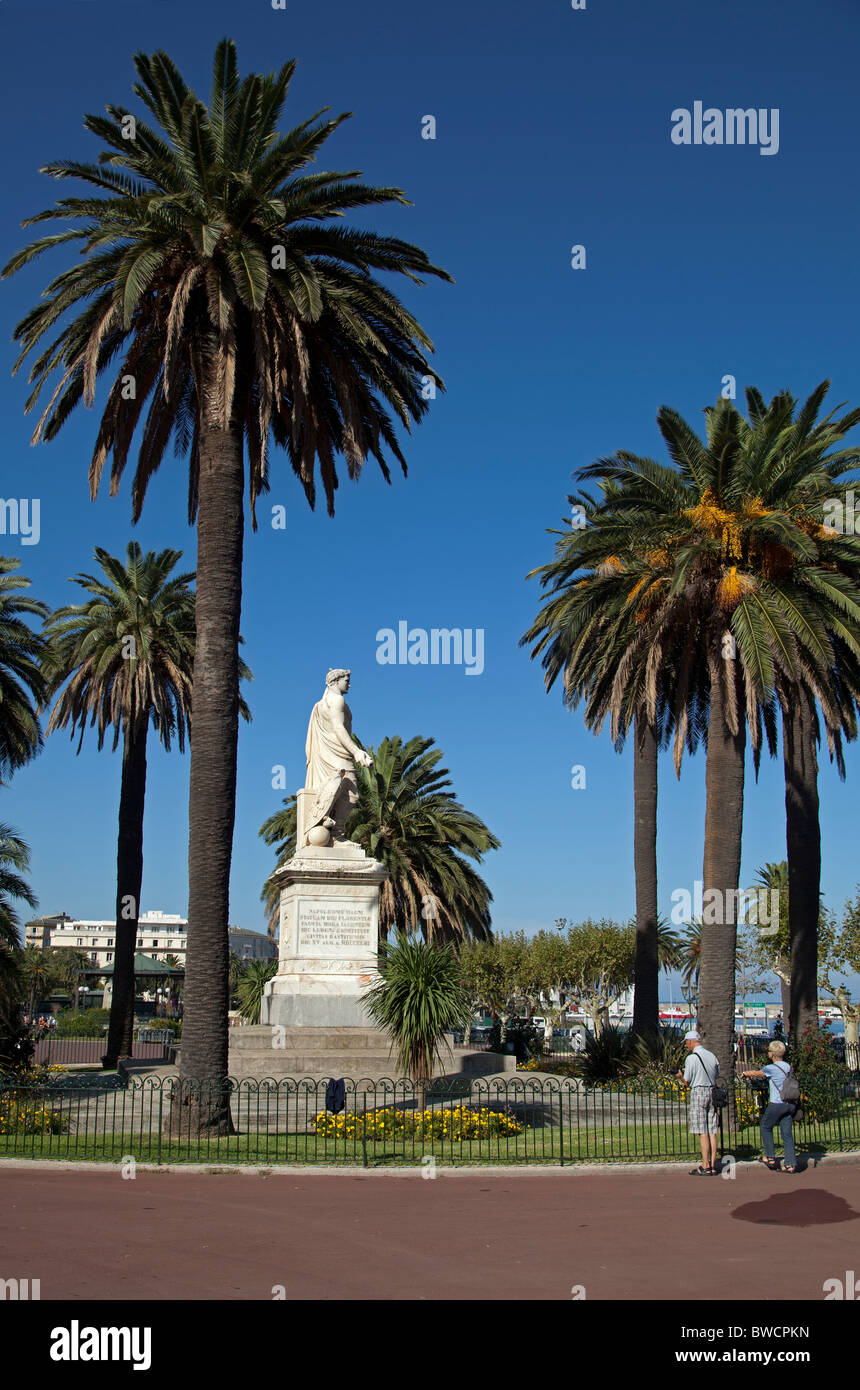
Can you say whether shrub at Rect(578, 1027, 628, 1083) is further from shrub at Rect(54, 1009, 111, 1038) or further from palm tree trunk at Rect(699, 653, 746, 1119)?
shrub at Rect(54, 1009, 111, 1038)

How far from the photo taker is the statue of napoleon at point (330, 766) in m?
22.7

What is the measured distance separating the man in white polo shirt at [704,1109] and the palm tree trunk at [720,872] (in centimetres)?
515

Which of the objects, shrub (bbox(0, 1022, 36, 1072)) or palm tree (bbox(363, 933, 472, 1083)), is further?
shrub (bbox(0, 1022, 36, 1072))

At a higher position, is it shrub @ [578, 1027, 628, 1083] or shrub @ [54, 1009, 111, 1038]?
shrub @ [578, 1027, 628, 1083]

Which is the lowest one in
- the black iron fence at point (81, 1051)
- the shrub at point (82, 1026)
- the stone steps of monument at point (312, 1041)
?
the shrub at point (82, 1026)

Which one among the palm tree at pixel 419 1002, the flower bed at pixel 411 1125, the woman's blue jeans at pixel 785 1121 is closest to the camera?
the woman's blue jeans at pixel 785 1121

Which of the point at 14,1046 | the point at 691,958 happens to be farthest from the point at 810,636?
the point at 691,958

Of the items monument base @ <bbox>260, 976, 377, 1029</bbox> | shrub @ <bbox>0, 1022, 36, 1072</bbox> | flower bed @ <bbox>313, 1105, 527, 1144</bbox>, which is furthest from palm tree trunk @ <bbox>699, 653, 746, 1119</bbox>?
shrub @ <bbox>0, 1022, 36, 1072</bbox>

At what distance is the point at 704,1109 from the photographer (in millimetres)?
13797

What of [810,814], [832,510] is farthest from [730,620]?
[810,814]

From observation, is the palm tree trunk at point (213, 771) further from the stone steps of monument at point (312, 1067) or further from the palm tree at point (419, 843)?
the palm tree at point (419, 843)

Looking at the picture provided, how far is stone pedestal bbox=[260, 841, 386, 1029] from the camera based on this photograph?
2117 cm

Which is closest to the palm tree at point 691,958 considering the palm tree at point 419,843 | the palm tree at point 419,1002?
the palm tree at point 419,843

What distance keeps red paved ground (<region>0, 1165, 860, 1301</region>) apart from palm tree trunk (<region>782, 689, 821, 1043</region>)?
37.6ft
